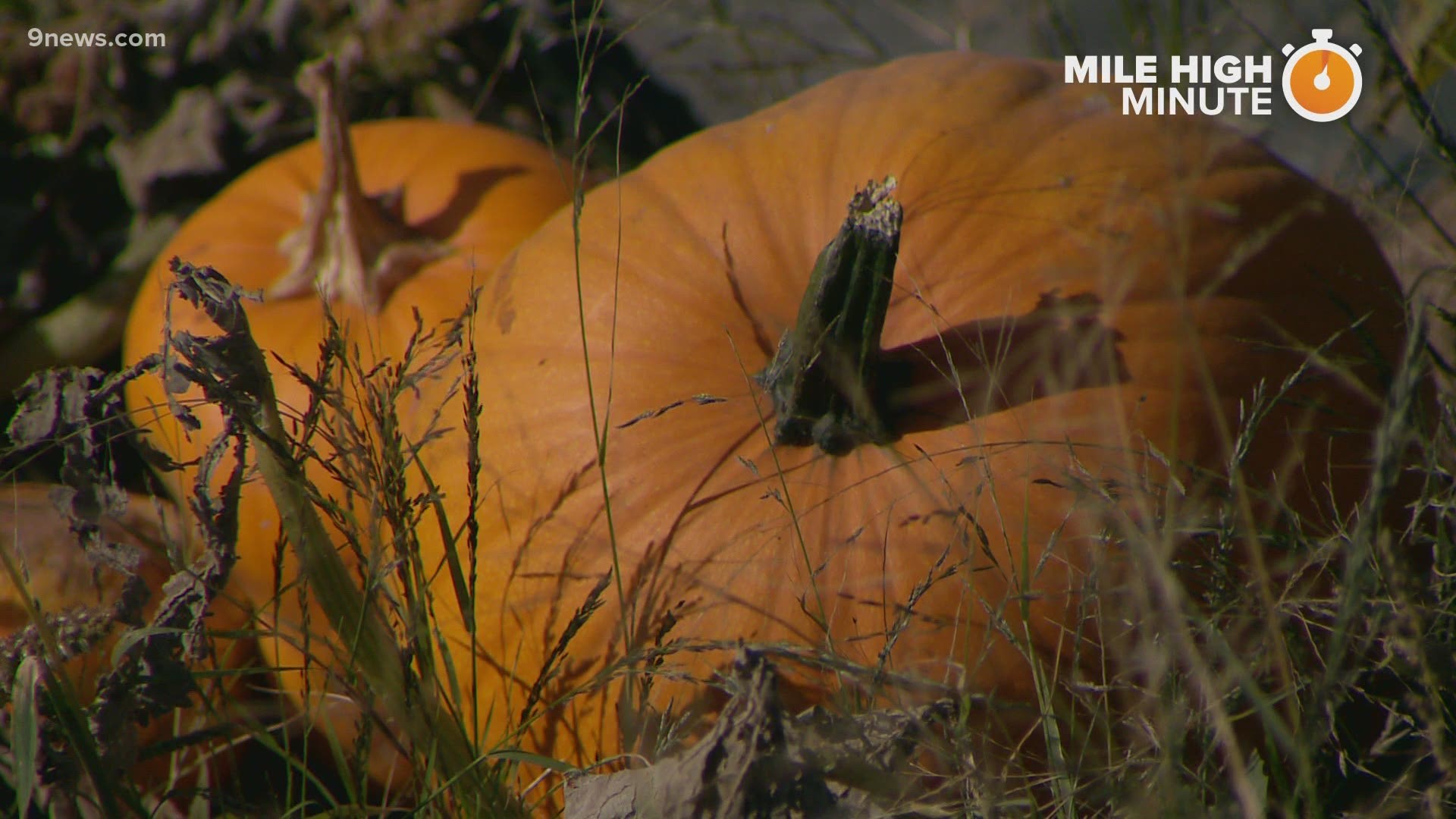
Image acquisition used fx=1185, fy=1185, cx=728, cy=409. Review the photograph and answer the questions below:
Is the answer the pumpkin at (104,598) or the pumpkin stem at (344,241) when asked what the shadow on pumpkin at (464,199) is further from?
the pumpkin at (104,598)

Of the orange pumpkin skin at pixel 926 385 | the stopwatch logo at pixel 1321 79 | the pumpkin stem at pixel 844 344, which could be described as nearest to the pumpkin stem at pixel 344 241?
the orange pumpkin skin at pixel 926 385

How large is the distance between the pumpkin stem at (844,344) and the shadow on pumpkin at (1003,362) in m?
0.04

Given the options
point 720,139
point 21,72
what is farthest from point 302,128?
point 720,139

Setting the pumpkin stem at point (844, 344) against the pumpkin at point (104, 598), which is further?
the pumpkin at point (104, 598)

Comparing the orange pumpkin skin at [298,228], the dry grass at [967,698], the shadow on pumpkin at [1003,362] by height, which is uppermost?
the orange pumpkin skin at [298,228]

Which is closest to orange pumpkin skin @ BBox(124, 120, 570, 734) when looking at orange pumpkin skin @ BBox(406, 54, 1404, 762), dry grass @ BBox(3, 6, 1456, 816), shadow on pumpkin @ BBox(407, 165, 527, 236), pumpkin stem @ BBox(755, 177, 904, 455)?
shadow on pumpkin @ BBox(407, 165, 527, 236)

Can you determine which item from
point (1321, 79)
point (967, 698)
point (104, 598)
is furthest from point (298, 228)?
point (1321, 79)

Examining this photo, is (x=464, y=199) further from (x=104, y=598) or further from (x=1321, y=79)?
(x=1321, y=79)

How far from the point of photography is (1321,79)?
205 centimetres

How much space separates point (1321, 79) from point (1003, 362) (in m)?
1.06

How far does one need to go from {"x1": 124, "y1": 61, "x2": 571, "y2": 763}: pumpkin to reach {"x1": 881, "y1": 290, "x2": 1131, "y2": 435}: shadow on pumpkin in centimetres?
96

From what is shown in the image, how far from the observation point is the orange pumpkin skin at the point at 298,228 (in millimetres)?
2078

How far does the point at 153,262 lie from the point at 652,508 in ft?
5.73

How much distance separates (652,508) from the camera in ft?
5.01
